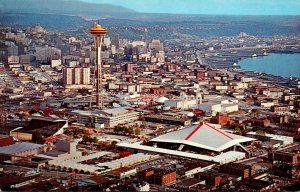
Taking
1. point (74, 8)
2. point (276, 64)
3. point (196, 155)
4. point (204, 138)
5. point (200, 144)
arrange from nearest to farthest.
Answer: point (196, 155), point (200, 144), point (204, 138), point (276, 64), point (74, 8)

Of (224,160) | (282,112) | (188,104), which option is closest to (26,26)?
(188,104)

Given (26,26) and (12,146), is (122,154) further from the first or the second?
(26,26)

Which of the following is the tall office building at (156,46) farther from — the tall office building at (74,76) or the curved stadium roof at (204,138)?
the curved stadium roof at (204,138)

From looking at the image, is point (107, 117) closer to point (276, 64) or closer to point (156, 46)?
point (276, 64)

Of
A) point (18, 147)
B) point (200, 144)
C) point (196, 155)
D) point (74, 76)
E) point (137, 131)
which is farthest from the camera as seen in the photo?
point (74, 76)

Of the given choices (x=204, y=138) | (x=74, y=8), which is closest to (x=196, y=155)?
(x=204, y=138)

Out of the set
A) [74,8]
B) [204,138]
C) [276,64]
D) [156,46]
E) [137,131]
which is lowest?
[276,64]

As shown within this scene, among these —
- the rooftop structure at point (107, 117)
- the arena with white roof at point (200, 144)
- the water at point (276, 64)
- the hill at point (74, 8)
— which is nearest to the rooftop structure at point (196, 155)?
the arena with white roof at point (200, 144)

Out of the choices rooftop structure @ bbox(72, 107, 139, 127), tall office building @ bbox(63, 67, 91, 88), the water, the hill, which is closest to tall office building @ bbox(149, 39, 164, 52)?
the water
